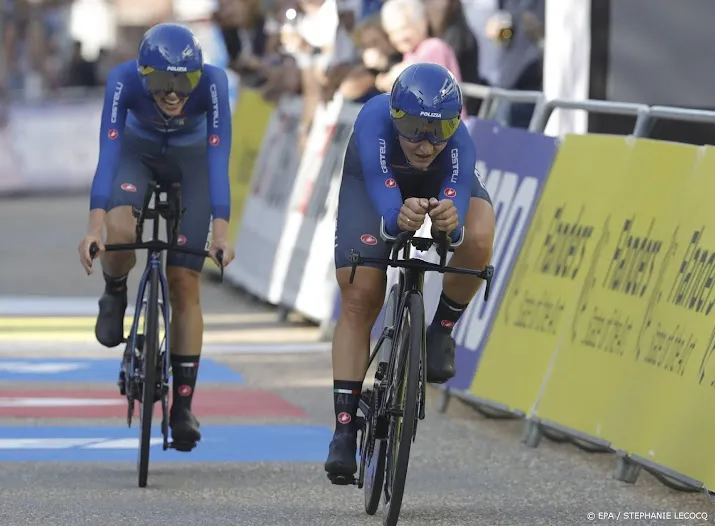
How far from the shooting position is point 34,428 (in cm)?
928

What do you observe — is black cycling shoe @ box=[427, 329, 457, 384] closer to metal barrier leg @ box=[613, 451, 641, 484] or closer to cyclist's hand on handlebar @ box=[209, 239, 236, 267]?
cyclist's hand on handlebar @ box=[209, 239, 236, 267]

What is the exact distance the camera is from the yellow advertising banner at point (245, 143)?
52.6 ft

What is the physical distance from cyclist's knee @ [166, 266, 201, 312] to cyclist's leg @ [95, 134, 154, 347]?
25 cm

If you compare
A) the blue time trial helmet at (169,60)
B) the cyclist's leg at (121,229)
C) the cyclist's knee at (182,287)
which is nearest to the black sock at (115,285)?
the cyclist's leg at (121,229)

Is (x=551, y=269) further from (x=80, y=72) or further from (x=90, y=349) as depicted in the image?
(x=80, y=72)

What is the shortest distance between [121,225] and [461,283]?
172 cm

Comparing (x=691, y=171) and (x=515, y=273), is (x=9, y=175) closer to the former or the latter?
(x=515, y=273)

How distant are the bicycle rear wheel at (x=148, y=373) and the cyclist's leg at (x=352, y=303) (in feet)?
3.10

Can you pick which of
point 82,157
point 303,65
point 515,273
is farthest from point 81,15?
point 515,273

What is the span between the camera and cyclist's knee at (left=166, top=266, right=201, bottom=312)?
830 cm

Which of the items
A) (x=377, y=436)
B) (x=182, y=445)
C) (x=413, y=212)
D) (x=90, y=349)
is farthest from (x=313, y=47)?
(x=413, y=212)

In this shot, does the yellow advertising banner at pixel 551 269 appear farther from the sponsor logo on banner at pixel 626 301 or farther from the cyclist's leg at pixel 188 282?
the cyclist's leg at pixel 188 282

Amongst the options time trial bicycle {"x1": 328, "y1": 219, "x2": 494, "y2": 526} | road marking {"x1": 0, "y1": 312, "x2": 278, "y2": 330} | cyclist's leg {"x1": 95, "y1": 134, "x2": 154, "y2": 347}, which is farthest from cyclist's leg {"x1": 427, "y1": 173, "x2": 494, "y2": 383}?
road marking {"x1": 0, "y1": 312, "x2": 278, "y2": 330}

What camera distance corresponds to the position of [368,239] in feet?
23.5
